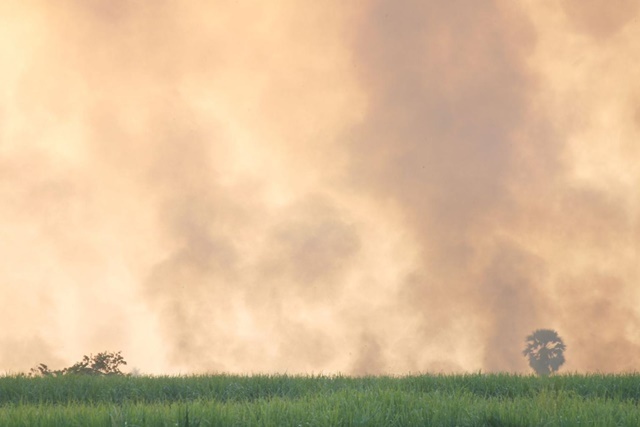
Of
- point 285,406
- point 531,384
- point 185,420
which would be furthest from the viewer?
point 531,384

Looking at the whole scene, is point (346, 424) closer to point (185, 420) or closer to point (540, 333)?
point (185, 420)

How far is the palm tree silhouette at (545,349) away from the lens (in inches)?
2574

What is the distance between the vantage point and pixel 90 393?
15.3 m

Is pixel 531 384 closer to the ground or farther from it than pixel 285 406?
farther from it

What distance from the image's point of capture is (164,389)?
15242mm

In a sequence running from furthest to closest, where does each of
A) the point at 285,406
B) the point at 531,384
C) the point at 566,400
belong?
the point at 531,384, the point at 566,400, the point at 285,406

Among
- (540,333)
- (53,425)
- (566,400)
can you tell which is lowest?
(53,425)

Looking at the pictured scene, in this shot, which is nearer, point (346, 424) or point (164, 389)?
point (346, 424)

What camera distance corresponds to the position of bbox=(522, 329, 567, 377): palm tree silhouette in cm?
6538

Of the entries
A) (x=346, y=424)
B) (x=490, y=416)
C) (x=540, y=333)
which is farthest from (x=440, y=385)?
(x=540, y=333)

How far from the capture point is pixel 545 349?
6581 centimetres

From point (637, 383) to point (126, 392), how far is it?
12174 mm

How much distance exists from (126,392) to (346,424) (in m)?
8.48

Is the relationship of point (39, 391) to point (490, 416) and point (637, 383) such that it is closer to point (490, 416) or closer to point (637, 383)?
point (490, 416)
